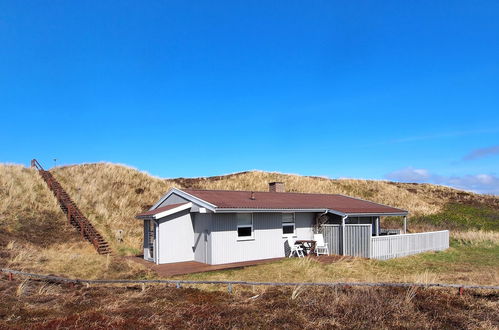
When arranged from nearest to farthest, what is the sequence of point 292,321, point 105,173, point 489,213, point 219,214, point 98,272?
point 292,321
point 98,272
point 219,214
point 105,173
point 489,213

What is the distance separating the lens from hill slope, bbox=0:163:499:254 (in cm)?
2641

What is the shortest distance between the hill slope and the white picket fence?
1402 cm

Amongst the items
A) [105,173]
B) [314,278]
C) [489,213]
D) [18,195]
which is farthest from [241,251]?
[489,213]

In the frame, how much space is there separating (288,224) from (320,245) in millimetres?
1961

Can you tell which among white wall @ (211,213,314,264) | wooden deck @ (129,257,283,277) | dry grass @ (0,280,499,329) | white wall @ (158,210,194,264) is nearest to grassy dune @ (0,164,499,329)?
dry grass @ (0,280,499,329)

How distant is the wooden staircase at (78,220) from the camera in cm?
2294

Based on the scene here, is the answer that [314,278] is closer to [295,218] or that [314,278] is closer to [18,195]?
[295,218]

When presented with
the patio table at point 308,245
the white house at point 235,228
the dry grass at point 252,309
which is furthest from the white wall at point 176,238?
the dry grass at point 252,309

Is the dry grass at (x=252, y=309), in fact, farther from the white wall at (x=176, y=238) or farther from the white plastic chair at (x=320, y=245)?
the white plastic chair at (x=320, y=245)

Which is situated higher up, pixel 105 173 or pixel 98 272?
pixel 105 173

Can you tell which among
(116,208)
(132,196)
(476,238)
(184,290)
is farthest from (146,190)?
(476,238)

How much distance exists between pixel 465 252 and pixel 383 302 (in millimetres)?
15485

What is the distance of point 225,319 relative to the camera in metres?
8.43

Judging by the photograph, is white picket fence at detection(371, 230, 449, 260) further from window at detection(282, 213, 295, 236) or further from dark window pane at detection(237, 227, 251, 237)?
dark window pane at detection(237, 227, 251, 237)
